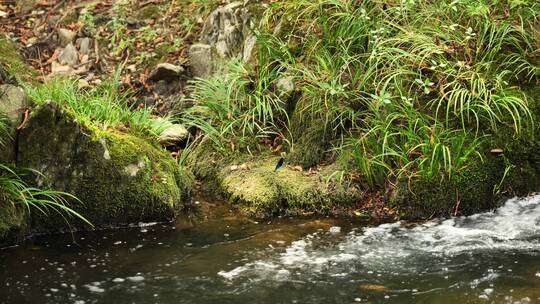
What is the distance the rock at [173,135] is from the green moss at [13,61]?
2105 millimetres

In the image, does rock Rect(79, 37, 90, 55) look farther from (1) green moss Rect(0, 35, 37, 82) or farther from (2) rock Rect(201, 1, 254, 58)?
(2) rock Rect(201, 1, 254, 58)

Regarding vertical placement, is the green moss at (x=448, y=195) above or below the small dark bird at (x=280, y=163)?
below

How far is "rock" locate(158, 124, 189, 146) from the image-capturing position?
5.85 meters

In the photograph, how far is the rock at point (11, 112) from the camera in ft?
14.5

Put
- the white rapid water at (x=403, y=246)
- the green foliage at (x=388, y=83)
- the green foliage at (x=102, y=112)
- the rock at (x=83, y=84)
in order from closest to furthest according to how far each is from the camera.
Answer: the white rapid water at (x=403, y=246) < the green foliage at (x=388, y=83) < the green foliage at (x=102, y=112) < the rock at (x=83, y=84)

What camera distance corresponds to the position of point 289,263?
160 inches

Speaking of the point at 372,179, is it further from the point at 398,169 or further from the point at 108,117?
the point at 108,117

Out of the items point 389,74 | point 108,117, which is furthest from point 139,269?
point 389,74

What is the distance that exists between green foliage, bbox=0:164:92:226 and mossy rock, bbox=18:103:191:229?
0.22ft

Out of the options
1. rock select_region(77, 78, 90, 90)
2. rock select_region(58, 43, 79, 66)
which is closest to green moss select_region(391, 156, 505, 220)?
rock select_region(77, 78, 90, 90)

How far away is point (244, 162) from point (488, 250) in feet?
7.37

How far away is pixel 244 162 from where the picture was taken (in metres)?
5.50

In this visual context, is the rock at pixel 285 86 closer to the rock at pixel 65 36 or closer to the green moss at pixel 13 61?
the green moss at pixel 13 61

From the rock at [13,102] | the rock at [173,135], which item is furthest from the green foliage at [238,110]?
the rock at [13,102]
